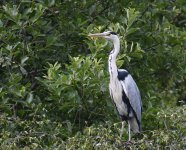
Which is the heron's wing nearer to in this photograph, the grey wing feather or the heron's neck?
the grey wing feather

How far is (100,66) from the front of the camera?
703 centimetres

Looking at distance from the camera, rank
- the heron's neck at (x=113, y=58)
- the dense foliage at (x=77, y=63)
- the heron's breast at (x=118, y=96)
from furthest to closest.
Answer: the heron's breast at (x=118, y=96)
the heron's neck at (x=113, y=58)
the dense foliage at (x=77, y=63)

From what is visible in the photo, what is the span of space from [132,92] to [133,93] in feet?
0.05

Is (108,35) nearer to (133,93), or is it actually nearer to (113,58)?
(113,58)

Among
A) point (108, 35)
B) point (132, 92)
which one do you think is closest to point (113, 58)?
point (108, 35)

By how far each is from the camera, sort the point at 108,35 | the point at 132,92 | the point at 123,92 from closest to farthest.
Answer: the point at 108,35
the point at 132,92
the point at 123,92

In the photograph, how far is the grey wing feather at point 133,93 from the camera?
740 cm

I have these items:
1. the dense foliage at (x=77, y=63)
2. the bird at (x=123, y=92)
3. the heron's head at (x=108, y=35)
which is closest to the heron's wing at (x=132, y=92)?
the bird at (x=123, y=92)

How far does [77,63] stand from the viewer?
6.92m

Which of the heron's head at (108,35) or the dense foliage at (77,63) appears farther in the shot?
the heron's head at (108,35)

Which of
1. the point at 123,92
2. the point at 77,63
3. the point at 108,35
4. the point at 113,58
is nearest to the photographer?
the point at 77,63

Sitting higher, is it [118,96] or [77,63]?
[77,63]

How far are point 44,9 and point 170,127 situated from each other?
79.6 inches

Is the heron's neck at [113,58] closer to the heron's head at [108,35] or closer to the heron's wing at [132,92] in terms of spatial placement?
the heron's head at [108,35]
